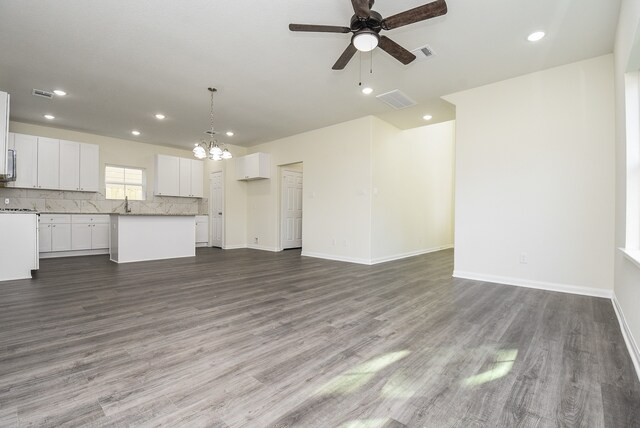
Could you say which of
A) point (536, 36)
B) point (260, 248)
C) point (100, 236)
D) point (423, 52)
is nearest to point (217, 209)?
point (260, 248)

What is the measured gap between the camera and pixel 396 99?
15.4ft

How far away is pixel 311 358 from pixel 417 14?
2.62 meters

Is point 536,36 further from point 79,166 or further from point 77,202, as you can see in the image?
point 77,202

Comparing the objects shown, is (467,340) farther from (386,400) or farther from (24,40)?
(24,40)

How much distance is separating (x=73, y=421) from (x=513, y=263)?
4569 millimetres

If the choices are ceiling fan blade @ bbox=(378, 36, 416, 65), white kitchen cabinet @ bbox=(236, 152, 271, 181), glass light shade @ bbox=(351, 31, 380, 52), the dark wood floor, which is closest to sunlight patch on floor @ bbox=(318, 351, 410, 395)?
the dark wood floor

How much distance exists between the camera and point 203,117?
18.5 feet

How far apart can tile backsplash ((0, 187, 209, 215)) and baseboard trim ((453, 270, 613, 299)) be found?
7.35 meters

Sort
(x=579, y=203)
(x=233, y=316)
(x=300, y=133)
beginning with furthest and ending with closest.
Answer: (x=300, y=133) → (x=579, y=203) → (x=233, y=316)

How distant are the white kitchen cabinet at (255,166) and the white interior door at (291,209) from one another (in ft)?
1.55

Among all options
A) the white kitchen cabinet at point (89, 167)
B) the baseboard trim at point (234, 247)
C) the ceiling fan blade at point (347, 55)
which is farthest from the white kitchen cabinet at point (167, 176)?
the ceiling fan blade at point (347, 55)

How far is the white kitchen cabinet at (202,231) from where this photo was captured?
27.4ft

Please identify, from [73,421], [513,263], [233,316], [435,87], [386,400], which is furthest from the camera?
[435,87]

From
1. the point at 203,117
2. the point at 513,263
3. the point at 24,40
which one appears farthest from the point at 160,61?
the point at 513,263
